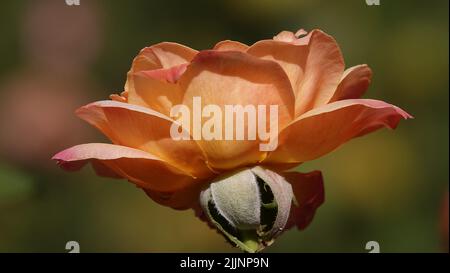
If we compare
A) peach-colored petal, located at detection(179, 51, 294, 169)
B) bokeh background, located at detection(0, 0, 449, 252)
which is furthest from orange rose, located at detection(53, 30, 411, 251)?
bokeh background, located at detection(0, 0, 449, 252)

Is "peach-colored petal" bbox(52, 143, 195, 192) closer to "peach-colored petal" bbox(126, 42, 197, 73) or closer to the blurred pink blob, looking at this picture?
"peach-colored petal" bbox(126, 42, 197, 73)

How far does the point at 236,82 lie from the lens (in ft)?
1.91

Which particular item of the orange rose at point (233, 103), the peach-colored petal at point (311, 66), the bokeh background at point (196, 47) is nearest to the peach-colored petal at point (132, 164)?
the orange rose at point (233, 103)

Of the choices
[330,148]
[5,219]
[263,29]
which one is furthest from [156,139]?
[263,29]

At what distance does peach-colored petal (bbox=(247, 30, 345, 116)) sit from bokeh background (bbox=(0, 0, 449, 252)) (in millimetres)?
796

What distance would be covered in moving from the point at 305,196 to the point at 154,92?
6.3 inches

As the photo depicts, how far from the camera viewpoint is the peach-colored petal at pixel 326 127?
0.58m

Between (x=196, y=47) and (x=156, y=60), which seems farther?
(x=196, y=47)

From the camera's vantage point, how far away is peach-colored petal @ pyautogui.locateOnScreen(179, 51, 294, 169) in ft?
1.90

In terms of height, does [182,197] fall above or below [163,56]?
below

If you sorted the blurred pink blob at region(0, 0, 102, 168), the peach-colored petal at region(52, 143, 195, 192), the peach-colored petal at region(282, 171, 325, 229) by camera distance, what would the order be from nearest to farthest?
the peach-colored petal at region(52, 143, 195, 192) < the peach-colored petal at region(282, 171, 325, 229) < the blurred pink blob at region(0, 0, 102, 168)

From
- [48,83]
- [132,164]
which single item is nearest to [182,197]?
[132,164]

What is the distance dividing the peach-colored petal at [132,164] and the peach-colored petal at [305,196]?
9 centimetres

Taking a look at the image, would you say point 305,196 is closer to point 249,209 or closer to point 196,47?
point 249,209
